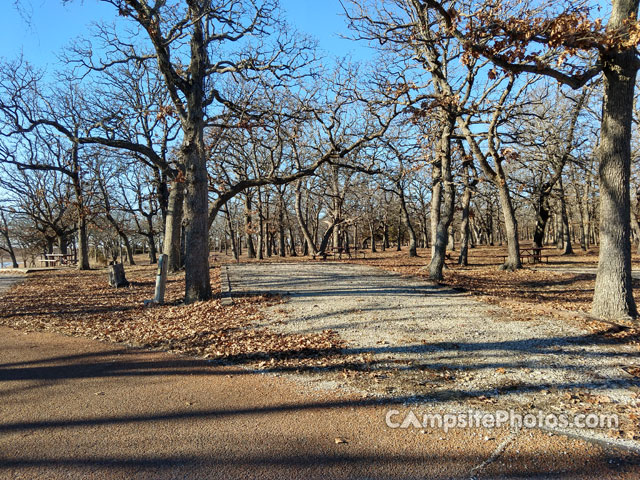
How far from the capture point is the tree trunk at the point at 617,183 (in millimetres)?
6797

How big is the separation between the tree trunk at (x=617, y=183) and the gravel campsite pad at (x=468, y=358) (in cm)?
102

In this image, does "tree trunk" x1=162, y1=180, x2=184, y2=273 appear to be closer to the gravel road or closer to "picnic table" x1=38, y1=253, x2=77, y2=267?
the gravel road

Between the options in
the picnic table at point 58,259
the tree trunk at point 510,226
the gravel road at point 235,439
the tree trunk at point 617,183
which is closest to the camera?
the gravel road at point 235,439

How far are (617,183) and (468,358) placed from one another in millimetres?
4526

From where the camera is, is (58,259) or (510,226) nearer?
(510,226)

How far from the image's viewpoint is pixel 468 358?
17.1 feet

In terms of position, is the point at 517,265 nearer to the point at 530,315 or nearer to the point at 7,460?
the point at 530,315

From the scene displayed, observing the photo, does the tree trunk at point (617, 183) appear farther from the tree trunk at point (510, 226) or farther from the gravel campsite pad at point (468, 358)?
the tree trunk at point (510, 226)

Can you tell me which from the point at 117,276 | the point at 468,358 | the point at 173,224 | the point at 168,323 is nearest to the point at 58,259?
the point at 173,224

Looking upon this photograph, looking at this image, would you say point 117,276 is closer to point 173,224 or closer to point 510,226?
point 173,224

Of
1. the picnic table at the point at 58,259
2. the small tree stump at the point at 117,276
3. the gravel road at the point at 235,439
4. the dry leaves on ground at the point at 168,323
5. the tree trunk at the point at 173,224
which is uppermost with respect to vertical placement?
the tree trunk at the point at 173,224

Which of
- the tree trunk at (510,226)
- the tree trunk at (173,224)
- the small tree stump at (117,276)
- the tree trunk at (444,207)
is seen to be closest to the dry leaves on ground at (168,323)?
the small tree stump at (117,276)

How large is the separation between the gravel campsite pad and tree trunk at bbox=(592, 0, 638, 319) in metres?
1.02

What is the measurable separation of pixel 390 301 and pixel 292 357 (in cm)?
379
